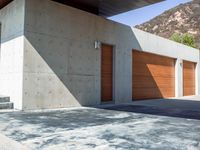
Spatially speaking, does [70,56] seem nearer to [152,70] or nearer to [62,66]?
[62,66]

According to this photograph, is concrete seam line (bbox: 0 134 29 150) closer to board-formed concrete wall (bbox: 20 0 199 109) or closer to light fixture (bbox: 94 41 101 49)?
board-formed concrete wall (bbox: 20 0 199 109)

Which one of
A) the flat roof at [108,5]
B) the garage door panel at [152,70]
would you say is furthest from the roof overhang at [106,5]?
the garage door panel at [152,70]

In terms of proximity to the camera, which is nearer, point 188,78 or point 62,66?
point 62,66

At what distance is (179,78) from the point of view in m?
13.5

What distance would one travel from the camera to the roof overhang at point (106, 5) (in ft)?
26.9

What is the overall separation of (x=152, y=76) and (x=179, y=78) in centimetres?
289

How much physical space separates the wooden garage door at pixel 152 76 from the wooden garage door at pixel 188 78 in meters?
1.56

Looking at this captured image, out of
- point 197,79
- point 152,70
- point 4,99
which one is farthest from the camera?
point 197,79

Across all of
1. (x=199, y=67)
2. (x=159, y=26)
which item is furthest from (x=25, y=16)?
(x=159, y=26)

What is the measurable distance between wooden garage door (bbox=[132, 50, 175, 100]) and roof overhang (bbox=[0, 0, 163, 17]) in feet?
7.31

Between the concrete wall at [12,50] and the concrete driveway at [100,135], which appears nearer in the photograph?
the concrete driveway at [100,135]

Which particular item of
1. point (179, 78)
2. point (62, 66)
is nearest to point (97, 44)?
point (62, 66)

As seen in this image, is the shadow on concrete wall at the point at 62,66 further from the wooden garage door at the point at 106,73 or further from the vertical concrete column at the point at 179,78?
the vertical concrete column at the point at 179,78

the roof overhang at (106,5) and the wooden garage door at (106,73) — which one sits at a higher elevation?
the roof overhang at (106,5)
